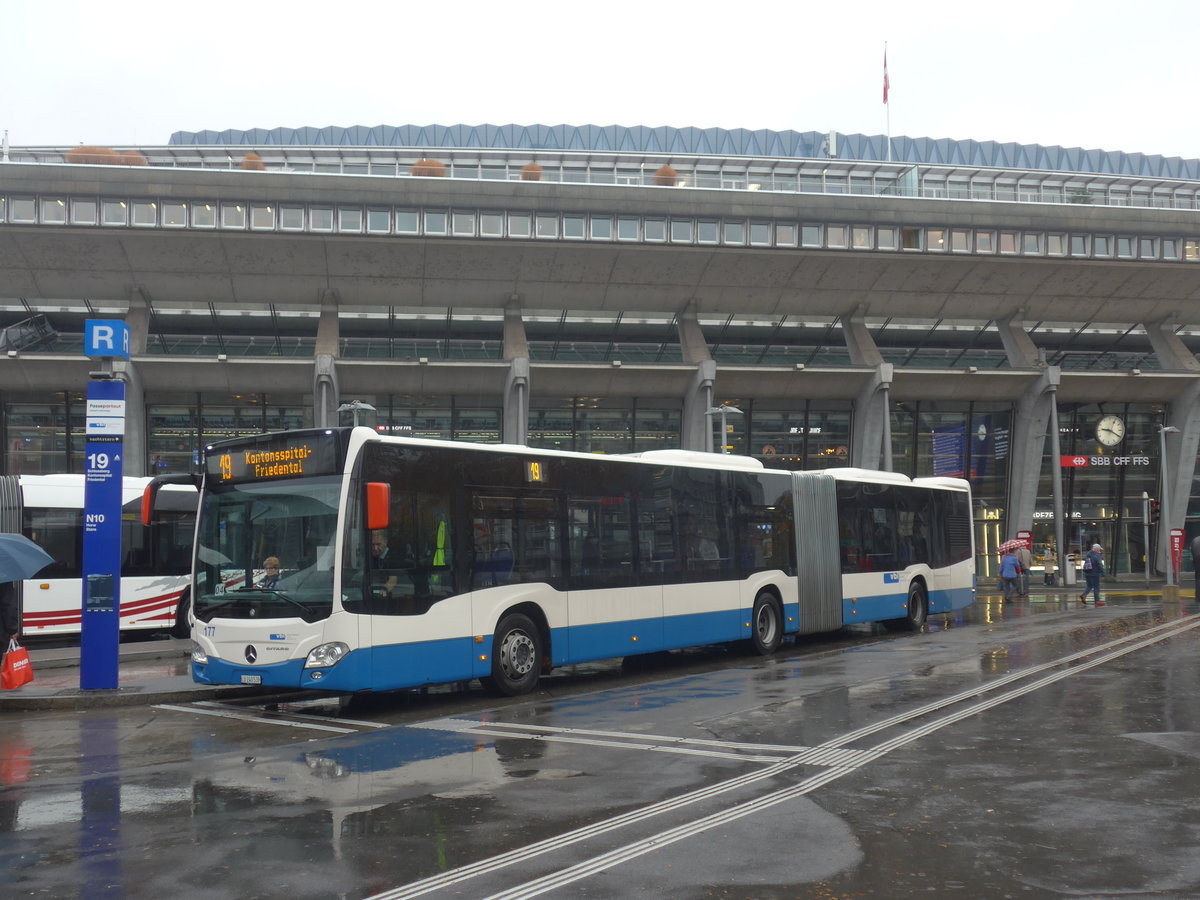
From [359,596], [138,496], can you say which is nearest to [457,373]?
[138,496]

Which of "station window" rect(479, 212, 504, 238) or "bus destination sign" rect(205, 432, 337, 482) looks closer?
"bus destination sign" rect(205, 432, 337, 482)

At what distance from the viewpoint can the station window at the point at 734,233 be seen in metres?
38.3

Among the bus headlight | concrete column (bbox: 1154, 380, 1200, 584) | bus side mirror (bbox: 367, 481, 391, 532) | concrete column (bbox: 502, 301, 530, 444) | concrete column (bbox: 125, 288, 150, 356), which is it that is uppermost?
concrete column (bbox: 125, 288, 150, 356)

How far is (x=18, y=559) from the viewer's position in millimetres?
11969

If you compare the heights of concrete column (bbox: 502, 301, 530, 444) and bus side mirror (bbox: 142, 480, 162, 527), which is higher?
concrete column (bbox: 502, 301, 530, 444)

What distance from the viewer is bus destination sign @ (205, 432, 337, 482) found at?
1184 centimetres

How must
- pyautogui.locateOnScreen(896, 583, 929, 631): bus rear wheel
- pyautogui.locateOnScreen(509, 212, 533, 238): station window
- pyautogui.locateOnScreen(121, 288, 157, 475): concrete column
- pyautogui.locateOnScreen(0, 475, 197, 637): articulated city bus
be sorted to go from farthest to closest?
pyautogui.locateOnScreen(509, 212, 533, 238): station window
pyautogui.locateOnScreen(121, 288, 157, 475): concrete column
pyautogui.locateOnScreen(896, 583, 929, 631): bus rear wheel
pyautogui.locateOnScreen(0, 475, 197, 637): articulated city bus

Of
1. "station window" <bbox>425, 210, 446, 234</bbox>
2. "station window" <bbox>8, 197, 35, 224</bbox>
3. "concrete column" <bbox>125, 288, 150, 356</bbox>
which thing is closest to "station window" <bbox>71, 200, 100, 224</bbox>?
"station window" <bbox>8, 197, 35, 224</bbox>

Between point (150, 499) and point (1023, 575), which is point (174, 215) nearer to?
point (150, 499)

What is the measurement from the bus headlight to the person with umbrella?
134 inches

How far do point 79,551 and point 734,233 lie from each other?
25.3 metres

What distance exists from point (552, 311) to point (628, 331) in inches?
121

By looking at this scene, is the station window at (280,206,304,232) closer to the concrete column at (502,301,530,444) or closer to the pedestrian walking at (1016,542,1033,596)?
the concrete column at (502,301,530,444)

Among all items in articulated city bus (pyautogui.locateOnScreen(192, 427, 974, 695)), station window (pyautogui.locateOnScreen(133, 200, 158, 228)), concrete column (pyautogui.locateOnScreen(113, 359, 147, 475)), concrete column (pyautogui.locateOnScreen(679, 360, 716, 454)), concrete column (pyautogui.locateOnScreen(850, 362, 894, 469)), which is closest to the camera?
articulated city bus (pyautogui.locateOnScreen(192, 427, 974, 695))
